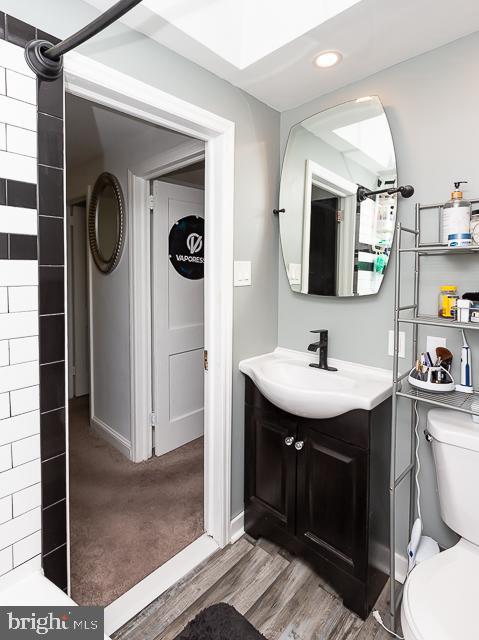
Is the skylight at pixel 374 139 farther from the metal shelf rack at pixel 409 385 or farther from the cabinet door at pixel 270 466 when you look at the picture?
the cabinet door at pixel 270 466

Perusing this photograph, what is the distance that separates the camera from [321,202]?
1.85 metres

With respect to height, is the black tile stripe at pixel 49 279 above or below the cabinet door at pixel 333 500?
above

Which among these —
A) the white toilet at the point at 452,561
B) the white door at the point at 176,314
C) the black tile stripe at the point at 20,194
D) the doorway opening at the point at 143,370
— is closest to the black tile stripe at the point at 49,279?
the black tile stripe at the point at 20,194

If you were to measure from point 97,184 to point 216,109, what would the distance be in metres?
1.50

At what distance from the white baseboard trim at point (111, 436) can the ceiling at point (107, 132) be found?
206 cm

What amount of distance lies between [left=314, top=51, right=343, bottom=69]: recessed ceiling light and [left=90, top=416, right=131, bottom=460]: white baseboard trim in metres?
2.57

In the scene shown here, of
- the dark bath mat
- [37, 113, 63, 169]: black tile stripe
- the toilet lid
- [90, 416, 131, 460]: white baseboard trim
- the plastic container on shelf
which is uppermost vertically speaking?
[37, 113, 63, 169]: black tile stripe

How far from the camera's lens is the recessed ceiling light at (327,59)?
1495mm

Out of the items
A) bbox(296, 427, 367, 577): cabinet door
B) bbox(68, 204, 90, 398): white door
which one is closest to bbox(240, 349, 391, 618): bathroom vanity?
bbox(296, 427, 367, 577): cabinet door

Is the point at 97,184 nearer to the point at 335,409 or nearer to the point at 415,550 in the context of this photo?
the point at 335,409

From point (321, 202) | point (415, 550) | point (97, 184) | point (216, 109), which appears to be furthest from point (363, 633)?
point (97, 184)

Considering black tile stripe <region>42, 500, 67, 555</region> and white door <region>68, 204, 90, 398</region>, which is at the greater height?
white door <region>68, 204, 90, 398</region>

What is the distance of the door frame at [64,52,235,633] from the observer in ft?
4.76

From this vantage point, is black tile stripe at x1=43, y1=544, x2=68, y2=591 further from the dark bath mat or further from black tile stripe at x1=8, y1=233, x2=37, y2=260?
black tile stripe at x1=8, y1=233, x2=37, y2=260
